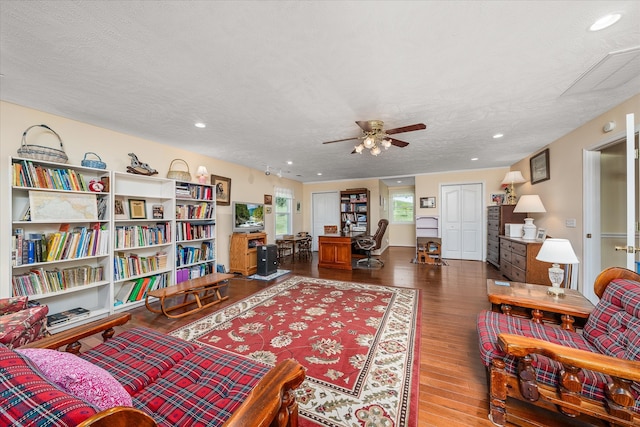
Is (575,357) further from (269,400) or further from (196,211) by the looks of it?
(196,211)

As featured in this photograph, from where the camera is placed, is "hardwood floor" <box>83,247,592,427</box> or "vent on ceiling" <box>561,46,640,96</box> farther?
"vent on ceiling" <box>561,46,640,96</box>

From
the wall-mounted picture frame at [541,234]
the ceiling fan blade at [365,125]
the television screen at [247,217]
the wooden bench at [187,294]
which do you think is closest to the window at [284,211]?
the television screen at [247,217]

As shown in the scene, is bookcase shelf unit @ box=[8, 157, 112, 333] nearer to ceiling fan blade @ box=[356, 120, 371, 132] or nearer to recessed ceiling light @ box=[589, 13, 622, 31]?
ceiling fan blade @ box=[356, 120, 371, 132]

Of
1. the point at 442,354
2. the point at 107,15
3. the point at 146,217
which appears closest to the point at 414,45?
the point at 107,15

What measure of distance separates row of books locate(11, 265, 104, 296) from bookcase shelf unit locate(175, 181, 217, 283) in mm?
1008

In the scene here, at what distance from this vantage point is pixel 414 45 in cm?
159

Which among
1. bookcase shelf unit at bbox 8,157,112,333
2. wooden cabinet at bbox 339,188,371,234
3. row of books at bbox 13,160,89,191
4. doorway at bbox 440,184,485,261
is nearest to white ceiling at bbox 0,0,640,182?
row of books at bbox 13,160,89,191

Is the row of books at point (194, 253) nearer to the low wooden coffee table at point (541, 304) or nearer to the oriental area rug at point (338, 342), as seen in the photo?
the oriental area rug at point (338, 342)

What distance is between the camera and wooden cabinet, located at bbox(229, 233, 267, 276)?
4711 mm

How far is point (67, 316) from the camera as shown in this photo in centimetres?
255

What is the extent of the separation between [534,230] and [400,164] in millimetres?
2637

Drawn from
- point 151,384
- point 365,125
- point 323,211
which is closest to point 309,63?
point 365,125

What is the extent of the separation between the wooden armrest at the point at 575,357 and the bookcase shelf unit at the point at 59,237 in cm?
389

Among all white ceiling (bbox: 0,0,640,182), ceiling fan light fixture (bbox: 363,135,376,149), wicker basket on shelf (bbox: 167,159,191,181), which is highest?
white ceiling (bbox: 0,0,640,182)
